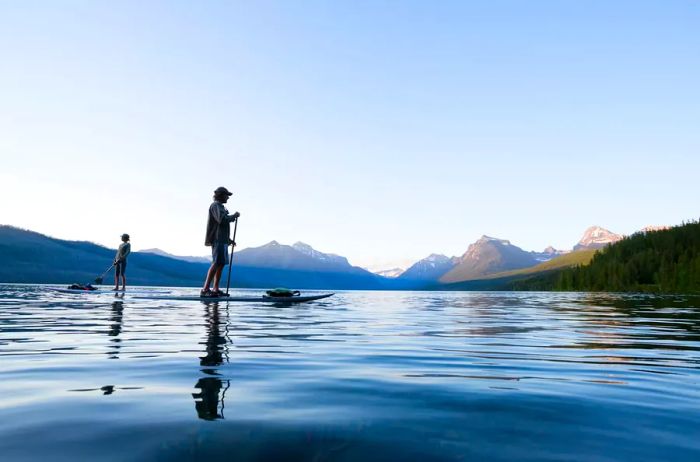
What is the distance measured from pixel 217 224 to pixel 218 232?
1.09ft

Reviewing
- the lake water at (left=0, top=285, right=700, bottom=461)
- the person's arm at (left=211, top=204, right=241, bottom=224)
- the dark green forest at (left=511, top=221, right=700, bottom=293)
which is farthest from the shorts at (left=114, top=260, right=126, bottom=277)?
the dark green forest at (left=511, top=221, right=700, bottom=293)

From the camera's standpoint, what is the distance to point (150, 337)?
967cm

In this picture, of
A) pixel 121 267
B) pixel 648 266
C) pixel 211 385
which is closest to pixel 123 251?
pixel 121 267

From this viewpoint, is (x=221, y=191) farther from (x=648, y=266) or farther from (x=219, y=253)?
(x=648, y=266)

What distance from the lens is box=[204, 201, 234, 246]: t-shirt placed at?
69.3ft

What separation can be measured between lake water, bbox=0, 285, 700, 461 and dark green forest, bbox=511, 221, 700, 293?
4958 inches

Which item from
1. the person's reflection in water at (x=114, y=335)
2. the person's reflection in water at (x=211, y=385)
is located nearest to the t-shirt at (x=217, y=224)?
the person's reflection in water at (x=114, y=335)

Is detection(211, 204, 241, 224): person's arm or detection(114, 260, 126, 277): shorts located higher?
detection(211, 204, 241, 224): person's arm

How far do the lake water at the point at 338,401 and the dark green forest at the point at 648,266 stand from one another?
12593cm

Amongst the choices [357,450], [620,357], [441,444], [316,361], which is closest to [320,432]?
[357,450]

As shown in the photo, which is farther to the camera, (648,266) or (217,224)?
(648,266)

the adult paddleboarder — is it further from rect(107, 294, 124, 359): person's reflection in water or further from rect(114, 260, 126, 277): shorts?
rect(114, 260, 126, 277): shorts

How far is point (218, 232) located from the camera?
2123 centimetres

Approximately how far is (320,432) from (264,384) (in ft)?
6.36
